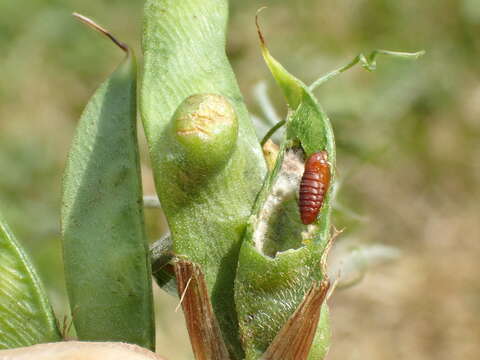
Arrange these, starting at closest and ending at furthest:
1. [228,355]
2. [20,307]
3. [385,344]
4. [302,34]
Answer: [228,355], [20,307], [385,344], [302,34]

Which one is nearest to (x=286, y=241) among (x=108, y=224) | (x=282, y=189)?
(x=282, y=189)

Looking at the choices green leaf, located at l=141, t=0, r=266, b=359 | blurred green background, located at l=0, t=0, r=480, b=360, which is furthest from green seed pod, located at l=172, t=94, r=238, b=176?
blurred green background, located at l=0, t=0, r=480, b=360

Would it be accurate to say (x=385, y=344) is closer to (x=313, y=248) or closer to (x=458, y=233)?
(x=458, y=233)

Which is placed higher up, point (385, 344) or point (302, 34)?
point (302, 34)

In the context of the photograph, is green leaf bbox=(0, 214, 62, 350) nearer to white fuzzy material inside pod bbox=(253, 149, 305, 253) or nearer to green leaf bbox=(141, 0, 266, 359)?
green leaf bbox=(141, 0, 266, 359)

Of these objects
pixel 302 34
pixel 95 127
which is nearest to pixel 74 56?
pixel 302 34

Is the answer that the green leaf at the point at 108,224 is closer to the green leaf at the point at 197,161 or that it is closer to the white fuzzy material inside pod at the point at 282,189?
the green leaf at the point at 197,161
